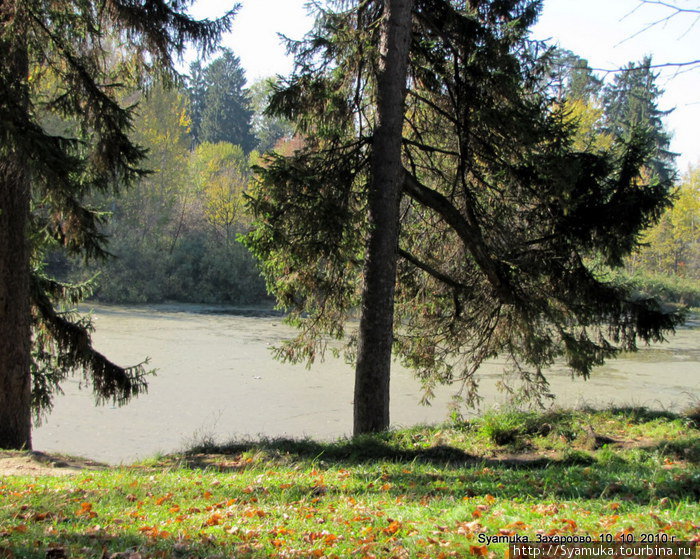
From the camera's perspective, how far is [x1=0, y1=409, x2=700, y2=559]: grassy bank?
11.1 ft

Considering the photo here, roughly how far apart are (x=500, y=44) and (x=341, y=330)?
4.61 metres

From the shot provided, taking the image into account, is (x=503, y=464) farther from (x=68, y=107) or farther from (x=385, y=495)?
(x=68, y=107)

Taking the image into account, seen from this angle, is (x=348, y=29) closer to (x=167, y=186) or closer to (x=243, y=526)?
(x=243, y=526)

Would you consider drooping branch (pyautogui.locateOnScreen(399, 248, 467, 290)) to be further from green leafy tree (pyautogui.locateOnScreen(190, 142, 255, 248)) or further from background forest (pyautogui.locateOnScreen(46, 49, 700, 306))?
green leafy tree (pyautogui.locateOnScreen(190, 142, 255, 248))

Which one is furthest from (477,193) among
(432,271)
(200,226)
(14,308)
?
(200,226)

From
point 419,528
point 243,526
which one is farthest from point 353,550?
point 243,526

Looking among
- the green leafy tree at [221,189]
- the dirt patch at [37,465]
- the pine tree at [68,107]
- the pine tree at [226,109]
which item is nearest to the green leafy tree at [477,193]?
the pine tree at [68,107]

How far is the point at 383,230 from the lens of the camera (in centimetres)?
802

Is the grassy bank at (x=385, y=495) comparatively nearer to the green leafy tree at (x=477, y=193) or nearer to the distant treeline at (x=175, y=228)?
the green leafy tree at (x=477, y=193)

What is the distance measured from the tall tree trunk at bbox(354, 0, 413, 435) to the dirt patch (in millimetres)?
3468

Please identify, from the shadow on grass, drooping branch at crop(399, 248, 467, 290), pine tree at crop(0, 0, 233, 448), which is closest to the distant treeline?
pine tree at crop(0, 0, 233, 448)

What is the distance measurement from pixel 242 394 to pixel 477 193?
7.67 meters

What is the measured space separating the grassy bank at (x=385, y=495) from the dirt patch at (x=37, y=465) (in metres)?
0.50

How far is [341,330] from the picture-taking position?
9141 millimetres
